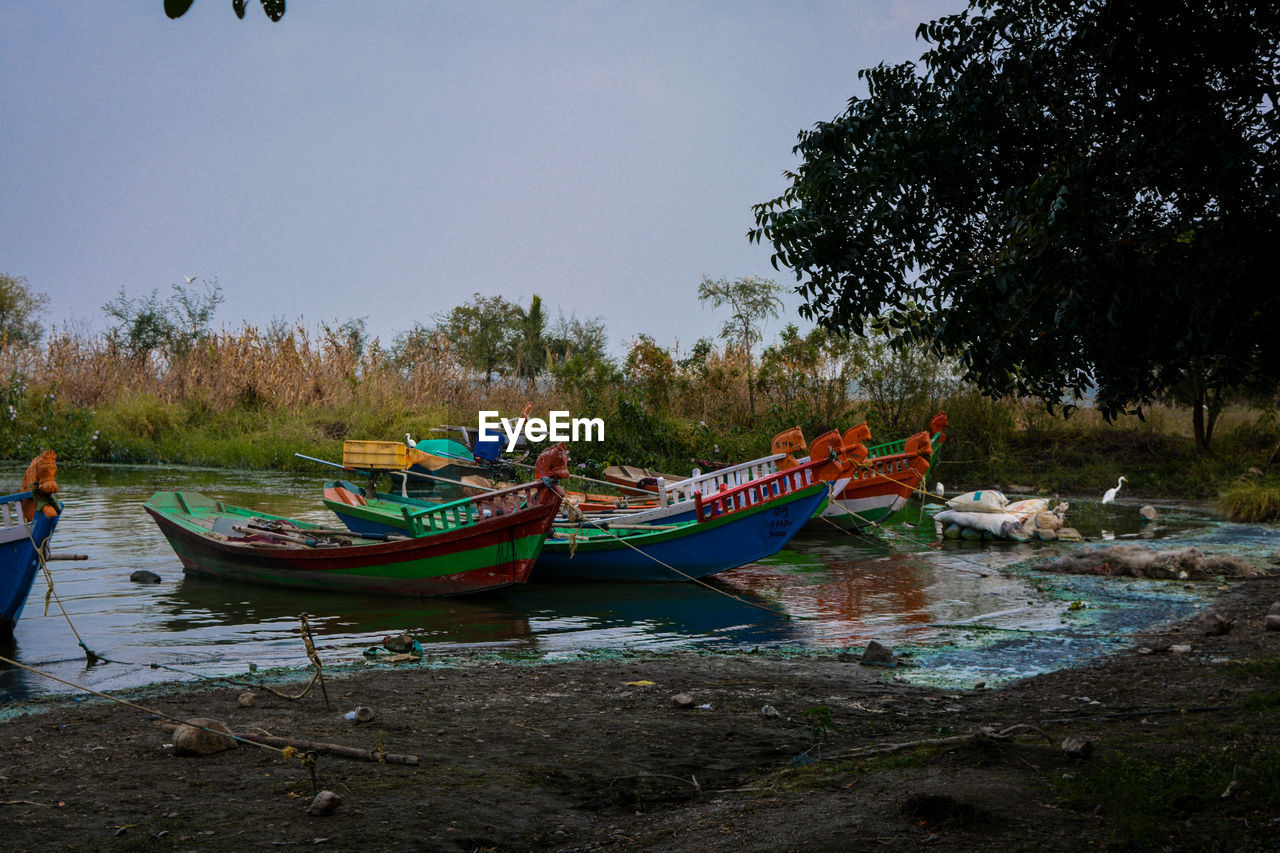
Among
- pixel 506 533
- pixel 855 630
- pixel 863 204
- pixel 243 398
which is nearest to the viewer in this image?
pixel 863 204

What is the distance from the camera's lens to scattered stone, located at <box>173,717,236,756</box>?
16.8 feet

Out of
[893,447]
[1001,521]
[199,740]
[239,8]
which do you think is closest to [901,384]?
[893,447]

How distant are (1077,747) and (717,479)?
854cm

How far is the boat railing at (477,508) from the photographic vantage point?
36.0 ft

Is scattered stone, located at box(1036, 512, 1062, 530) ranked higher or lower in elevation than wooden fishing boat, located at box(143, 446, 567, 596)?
lower

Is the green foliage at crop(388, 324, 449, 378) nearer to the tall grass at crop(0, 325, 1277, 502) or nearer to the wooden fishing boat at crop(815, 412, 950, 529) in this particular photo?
the tall grass at crop(0, 325, 1277, 502)

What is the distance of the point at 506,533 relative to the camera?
1103 centimetres

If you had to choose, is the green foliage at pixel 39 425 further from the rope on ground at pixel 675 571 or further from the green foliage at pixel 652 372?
the rope on ground at pixel 675 571

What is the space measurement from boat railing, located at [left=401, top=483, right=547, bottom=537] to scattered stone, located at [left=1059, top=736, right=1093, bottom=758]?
689 cm

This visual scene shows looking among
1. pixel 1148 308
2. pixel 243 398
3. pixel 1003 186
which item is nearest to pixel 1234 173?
pixel 1148 308

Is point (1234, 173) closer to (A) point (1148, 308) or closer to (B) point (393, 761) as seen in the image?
(A) point (1148, 308)

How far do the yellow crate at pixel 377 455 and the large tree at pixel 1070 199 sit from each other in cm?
1345

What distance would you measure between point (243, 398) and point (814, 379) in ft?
62.7

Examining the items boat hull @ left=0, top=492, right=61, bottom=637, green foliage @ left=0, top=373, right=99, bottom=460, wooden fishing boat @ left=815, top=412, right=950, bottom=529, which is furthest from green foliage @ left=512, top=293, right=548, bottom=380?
boat hull @ left=0, top=492, right=61, bottom=637
